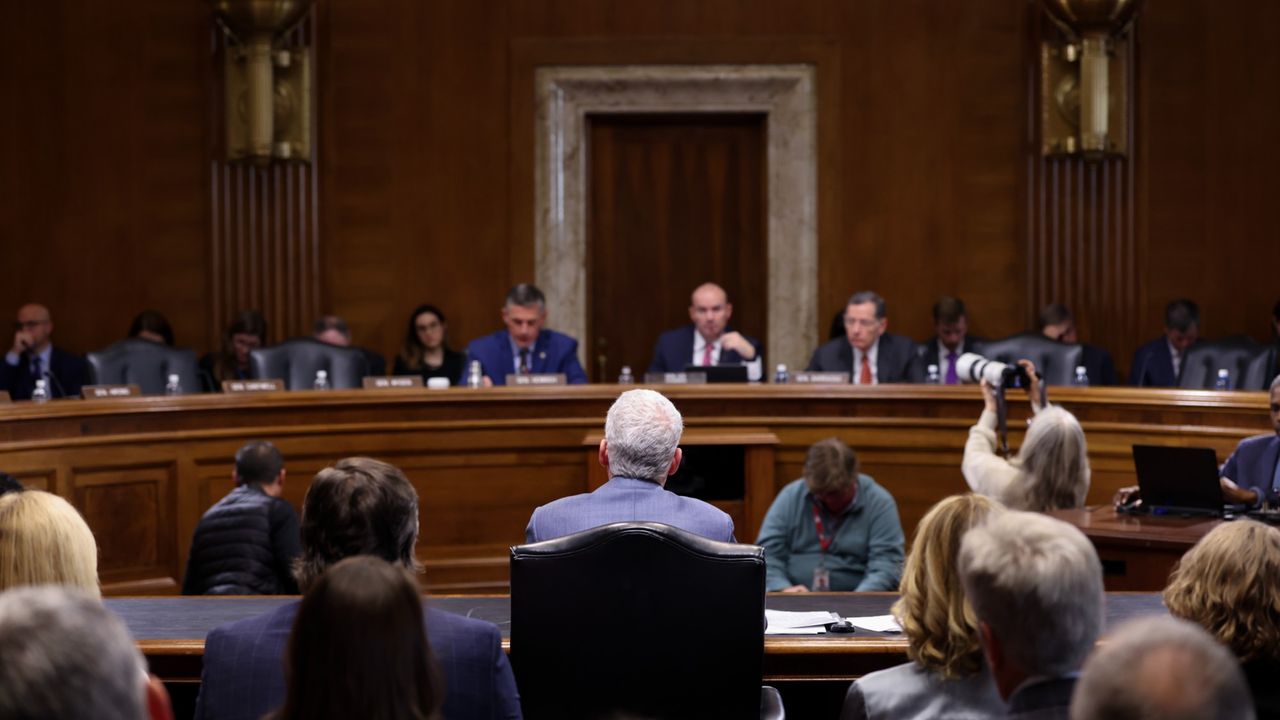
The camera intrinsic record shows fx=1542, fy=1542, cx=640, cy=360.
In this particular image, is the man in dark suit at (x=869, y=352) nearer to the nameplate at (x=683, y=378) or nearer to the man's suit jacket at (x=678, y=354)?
the man's suit jacket at (x=678, y=354)

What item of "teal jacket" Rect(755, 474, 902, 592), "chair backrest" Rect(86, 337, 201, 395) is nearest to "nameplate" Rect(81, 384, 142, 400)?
"chair backrest" Rect(86, 337, 201, 395)

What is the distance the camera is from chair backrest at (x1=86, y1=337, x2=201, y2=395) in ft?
22.9

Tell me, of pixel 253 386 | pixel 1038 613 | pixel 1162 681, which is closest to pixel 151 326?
pixel 253 386

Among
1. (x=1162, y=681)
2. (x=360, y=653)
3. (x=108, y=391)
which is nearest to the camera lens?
(x=1162, y=681)

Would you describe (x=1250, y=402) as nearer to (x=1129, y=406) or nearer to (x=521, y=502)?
(x=1129, y=406)

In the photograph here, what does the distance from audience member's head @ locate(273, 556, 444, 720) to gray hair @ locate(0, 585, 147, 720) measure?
0.34 meters

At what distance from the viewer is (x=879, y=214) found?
338 inches

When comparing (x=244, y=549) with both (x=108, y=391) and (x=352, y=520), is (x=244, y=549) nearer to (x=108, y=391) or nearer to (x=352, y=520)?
(x=108, y=391)

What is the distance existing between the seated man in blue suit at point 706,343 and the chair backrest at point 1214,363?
200cm

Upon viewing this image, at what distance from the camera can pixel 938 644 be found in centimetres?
235

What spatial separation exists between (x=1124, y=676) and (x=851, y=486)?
3.70 metres

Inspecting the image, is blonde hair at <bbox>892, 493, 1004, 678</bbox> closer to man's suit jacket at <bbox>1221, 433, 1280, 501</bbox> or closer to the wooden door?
man's suit jacket at <bbox>1221, 433, 1280, 501</bbox>

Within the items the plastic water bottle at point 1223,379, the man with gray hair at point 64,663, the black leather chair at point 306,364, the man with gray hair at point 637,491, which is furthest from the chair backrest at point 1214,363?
the man with gray hair at point 64,663

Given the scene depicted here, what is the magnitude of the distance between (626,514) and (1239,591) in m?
1.21
